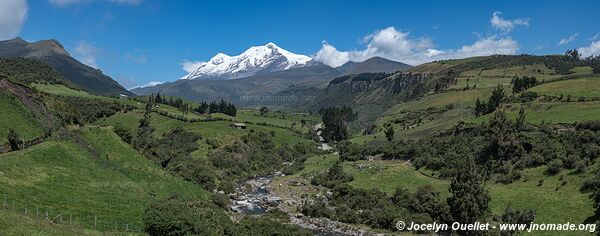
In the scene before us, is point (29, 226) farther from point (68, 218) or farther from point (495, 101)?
point (495, 101)

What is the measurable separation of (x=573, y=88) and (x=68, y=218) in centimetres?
14424

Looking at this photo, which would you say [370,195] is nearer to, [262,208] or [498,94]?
[262,208]

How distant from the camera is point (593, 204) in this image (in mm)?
65312

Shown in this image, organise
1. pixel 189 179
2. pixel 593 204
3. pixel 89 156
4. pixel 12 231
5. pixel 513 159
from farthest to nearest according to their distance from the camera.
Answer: pixel 189 179 → pixel 513 159 → pixel 89 156 → pixel 593 204 → pixel 12 231

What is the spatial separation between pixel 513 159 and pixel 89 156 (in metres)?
77.3

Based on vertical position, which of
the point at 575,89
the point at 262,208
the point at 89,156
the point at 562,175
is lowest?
the point at 262,208

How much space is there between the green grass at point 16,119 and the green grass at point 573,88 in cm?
13269

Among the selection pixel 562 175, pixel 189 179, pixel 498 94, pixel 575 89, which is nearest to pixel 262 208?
pixel 189 179

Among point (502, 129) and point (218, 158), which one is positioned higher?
point (502, 129)

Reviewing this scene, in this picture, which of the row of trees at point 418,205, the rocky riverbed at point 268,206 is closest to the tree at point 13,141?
the rocky riverbed at point 268,206

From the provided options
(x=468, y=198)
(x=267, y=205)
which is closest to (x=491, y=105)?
(x=468, y=198)

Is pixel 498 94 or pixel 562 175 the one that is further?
pixel 498 94

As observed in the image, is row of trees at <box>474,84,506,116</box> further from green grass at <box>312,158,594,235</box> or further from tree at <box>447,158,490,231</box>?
tree at <box>447,158,490,231</box>

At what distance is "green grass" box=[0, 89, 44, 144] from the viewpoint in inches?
3383
